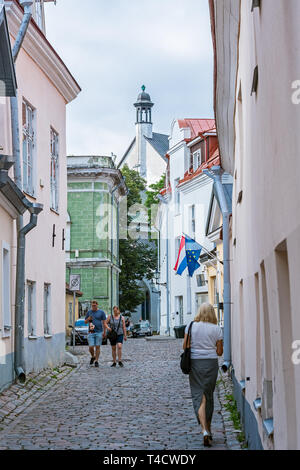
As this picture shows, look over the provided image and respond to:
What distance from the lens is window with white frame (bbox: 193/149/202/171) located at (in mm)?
41997

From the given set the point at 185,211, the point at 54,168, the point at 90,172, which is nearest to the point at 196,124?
the point at 185,211

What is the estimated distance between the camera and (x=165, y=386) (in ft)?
51.8

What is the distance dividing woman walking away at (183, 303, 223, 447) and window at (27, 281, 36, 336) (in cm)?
853

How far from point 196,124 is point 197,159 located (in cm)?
339

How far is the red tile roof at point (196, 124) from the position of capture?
44.4 m

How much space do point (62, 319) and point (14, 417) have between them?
988 centimetres

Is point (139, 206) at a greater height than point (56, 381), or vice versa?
point (139, 206)

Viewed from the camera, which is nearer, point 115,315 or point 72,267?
point 115,315

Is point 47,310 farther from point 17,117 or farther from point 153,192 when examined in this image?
point 153,192

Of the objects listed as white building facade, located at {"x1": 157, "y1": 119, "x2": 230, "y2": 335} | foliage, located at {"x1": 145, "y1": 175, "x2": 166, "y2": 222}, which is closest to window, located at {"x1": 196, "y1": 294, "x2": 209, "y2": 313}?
white building facade, located at {"x1": 157, "y1": 119, "x2": 230, "y2": 335}

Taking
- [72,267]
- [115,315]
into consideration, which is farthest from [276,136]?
[72,267]

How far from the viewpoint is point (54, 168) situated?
20750mm

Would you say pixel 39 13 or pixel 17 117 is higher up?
pixel 39 13

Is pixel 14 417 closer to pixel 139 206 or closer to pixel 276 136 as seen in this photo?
pixel 276 136
